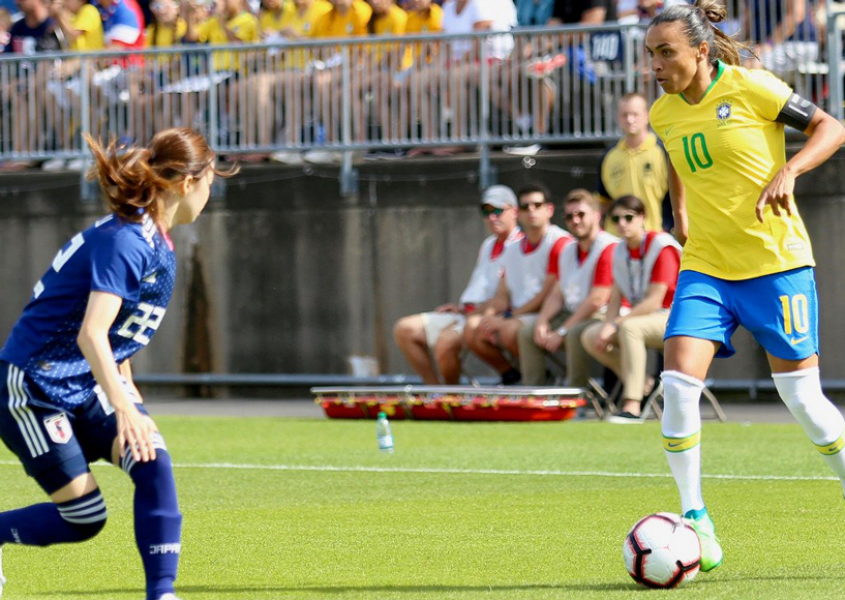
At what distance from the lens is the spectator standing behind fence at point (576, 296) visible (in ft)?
44.3

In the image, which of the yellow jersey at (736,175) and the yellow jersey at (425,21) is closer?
the yellow jersey at (736,175)

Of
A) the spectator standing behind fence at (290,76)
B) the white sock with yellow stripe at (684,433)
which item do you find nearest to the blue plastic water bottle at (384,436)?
the white sock with yellow stripe at (684,433)

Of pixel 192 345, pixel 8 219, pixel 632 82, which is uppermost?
pixel 632 82

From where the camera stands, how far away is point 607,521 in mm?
7340

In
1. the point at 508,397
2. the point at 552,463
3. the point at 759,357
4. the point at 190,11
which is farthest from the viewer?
the point at 190,11

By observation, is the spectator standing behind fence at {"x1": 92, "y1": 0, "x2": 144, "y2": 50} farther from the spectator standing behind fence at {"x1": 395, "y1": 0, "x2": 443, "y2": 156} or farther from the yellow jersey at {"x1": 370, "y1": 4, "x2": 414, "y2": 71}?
the spectator standing behind fence at {"x1": 395, "y1": 0, "x2": 443, "y2": 156}

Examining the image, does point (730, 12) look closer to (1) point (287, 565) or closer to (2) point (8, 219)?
(2) point (8, 219)

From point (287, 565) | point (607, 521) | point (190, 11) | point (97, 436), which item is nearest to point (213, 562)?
point (287, 565)

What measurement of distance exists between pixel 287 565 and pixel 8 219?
1248 centimetres

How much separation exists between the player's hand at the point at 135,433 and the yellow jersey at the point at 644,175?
30.5 ft

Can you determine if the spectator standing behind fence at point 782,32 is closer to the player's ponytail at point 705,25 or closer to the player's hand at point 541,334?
the player's hand at point 541,334

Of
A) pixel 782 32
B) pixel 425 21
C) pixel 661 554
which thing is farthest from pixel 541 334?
pixel 661 554

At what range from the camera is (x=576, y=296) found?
13.8 m

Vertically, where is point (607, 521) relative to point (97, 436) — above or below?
below
